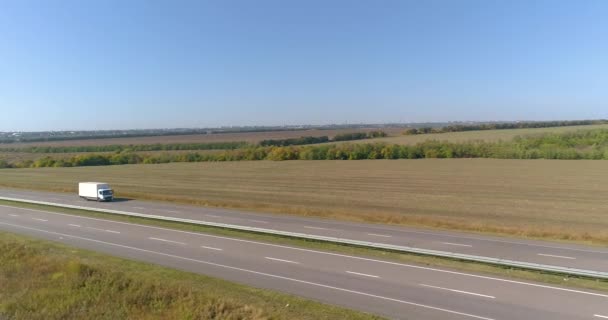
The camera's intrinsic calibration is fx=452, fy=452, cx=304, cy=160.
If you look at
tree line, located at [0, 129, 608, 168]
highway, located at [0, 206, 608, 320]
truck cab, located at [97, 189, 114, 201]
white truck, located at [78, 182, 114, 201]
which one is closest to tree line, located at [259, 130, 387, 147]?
tree line, located at [0, 129, 608, 168]

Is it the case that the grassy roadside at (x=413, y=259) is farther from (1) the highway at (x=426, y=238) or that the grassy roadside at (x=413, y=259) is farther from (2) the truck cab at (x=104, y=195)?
(2) the truck cab at (x=104, y=195)

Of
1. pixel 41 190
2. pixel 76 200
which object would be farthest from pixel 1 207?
pixel 41 190

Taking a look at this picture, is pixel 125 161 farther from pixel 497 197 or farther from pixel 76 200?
pixel 497 197

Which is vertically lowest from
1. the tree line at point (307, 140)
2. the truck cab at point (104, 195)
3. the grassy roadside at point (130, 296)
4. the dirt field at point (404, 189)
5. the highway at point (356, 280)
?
the dirt field at point (404, 189)

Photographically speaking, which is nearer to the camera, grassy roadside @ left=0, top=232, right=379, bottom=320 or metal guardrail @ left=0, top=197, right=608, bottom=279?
grassy roadside @ left=0, top=232, right=379, bottom=320

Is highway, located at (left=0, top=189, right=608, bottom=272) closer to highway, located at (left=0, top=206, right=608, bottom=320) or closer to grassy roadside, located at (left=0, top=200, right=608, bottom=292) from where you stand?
grassy roadside, located at (left=0, top=200, right=608, bottom=292)

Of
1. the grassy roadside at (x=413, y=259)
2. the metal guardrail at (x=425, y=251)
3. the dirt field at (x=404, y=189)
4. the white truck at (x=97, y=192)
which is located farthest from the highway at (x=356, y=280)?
the white truck at (x=97, y=192)

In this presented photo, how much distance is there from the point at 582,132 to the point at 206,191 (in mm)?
87123

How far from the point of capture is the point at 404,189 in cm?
5425

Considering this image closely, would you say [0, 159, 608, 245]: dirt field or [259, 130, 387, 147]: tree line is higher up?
[259, 130, 387, 147]: tree line

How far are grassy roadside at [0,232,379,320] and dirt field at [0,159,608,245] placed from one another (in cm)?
1820

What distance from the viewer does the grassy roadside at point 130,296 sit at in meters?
14.4

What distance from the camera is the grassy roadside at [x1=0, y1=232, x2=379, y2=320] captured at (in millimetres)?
14352

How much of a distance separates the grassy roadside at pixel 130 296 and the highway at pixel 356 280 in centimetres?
129
